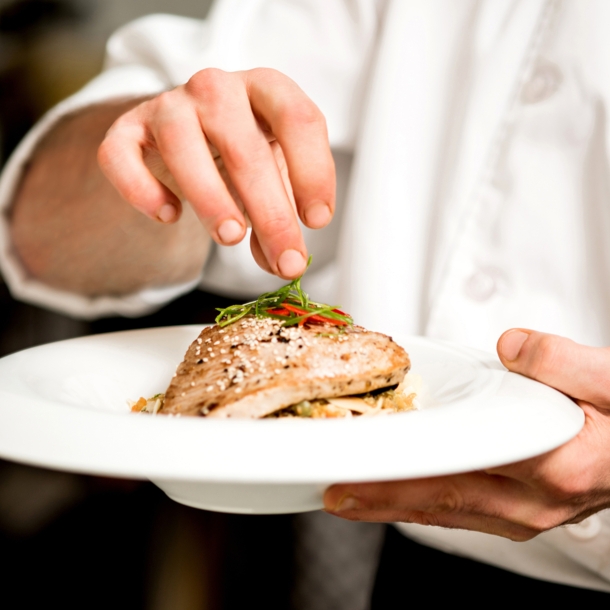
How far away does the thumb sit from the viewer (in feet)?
3.02

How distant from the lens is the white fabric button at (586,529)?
4.23 ft

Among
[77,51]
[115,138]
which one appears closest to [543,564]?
[115,138]

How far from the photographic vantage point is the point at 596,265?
4.55 feet

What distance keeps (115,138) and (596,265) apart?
3.43 feet

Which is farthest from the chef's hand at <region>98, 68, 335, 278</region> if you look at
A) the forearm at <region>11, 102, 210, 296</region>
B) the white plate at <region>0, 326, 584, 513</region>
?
the forearm at <region>11, 102, 210, 296</region>

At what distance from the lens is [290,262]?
3.01ft

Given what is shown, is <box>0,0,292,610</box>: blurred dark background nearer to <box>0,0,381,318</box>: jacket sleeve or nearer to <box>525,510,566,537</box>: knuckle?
<box>0,0,381,318</box>: jacket sleeve

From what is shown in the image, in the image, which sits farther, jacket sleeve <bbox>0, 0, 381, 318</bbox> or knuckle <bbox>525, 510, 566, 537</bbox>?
jacket sleeve <bbox>0, 0, 381, 318</bbox>

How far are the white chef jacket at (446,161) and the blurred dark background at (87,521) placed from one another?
35.6 inches

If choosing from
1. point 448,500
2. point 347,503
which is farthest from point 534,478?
point 347,503

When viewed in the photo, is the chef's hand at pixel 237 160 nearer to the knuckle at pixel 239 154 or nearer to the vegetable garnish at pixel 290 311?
the knuckle at pixel 239 154

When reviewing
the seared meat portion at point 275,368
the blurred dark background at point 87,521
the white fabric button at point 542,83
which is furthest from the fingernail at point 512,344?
the blurred dark background at point 87,521

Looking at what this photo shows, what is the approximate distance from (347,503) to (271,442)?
0.29m

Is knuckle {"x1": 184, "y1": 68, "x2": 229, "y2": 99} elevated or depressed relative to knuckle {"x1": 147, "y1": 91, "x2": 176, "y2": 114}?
elevated
